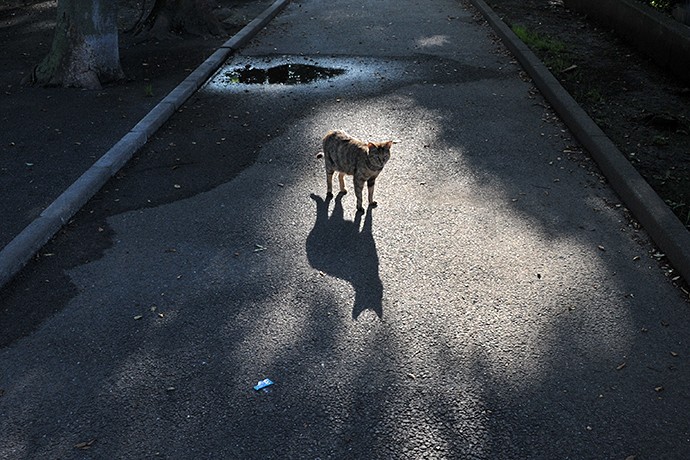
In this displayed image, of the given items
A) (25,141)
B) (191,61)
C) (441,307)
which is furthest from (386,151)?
(191,61)

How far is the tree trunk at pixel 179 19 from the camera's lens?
44.7 ft

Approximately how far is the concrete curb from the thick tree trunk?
6.75 meters

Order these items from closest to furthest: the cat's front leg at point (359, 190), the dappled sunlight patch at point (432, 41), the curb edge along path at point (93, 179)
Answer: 1. the curb edge along path at point (93, 179)
2. the cat's front leg at point (359, 190)
3. the dappled sunlight patch at point (432, 41)

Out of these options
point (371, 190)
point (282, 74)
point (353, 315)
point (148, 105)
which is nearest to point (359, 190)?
point (371, 190)

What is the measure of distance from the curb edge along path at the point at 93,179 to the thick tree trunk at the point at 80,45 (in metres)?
1.31

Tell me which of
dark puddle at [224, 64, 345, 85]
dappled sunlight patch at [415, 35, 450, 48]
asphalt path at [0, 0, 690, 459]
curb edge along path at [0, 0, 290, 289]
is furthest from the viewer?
dappled sunlight patch at [415, 35, 450, 48]

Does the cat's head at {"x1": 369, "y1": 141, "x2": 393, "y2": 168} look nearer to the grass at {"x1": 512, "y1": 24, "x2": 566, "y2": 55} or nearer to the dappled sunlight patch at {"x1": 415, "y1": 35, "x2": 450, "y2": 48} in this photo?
the grass at {"x1": 512, "y1": 24, "x2": 566, "y2": 55}

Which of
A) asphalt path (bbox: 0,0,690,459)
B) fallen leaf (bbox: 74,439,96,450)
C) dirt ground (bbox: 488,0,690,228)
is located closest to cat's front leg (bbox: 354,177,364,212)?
asphalt path (bbox: 0,0,690,459)

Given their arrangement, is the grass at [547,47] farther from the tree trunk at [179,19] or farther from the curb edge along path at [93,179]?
the tree trunk at [179,19]

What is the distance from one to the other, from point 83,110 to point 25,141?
49.9 inches

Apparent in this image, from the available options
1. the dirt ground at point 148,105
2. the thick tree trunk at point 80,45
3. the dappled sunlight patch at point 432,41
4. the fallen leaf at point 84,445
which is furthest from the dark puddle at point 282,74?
the fallen leaf at point 84,445

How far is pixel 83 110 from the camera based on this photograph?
9383 millimetres

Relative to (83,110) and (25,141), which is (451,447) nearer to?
(25,141)

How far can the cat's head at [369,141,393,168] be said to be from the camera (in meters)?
6.21
